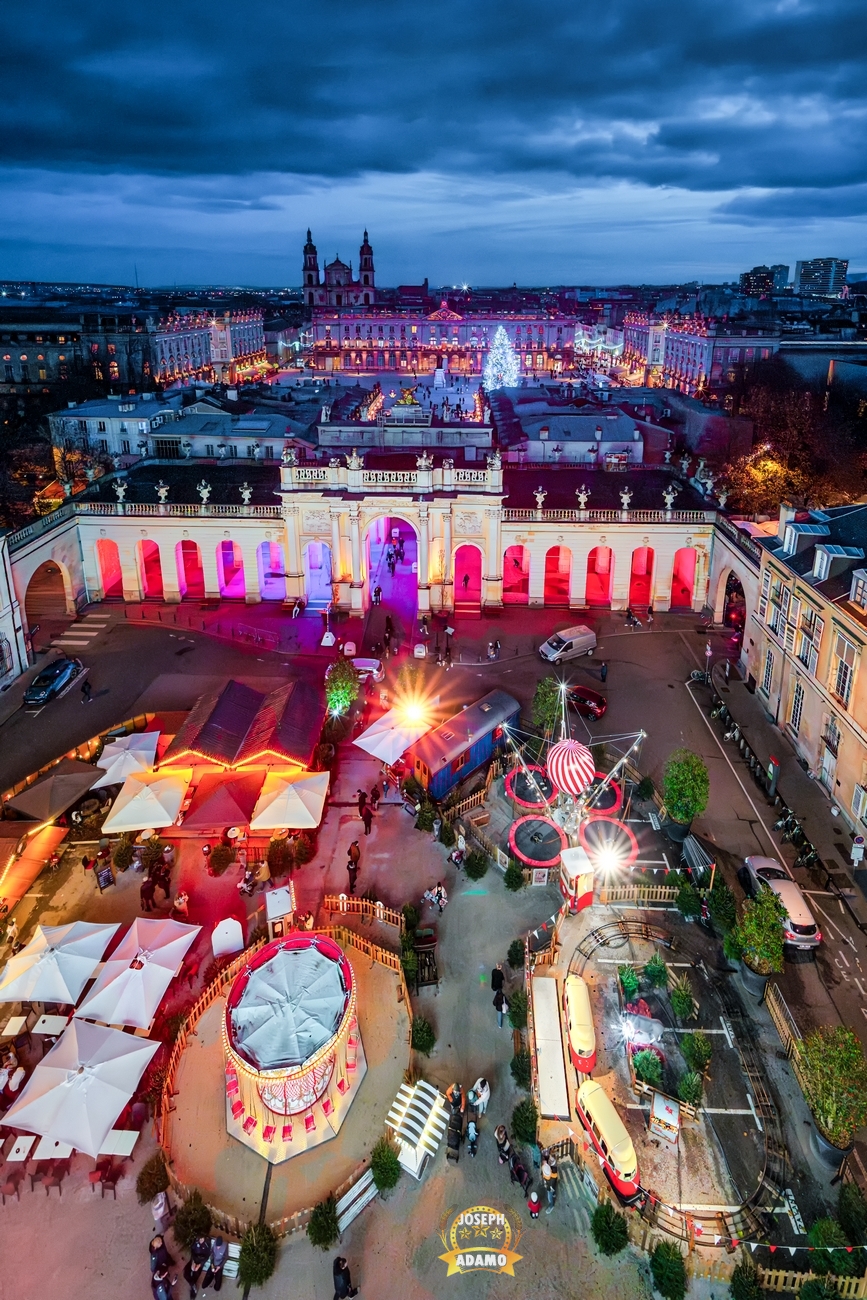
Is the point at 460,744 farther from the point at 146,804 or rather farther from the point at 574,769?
the point at 146,804

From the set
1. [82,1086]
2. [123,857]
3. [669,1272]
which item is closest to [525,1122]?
[669,1272]

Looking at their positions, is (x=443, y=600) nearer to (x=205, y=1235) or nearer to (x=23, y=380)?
(x=205, y=1235)

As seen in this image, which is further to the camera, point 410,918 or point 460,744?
point 460,744

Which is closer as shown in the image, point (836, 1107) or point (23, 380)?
point (836, 1107)

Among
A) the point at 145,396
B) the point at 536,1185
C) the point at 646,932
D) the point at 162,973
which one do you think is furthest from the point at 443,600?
the point at 145,396

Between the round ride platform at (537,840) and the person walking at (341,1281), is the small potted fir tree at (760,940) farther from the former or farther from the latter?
the person walking at (341,1281)
